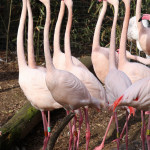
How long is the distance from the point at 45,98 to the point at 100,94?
0.50 meters

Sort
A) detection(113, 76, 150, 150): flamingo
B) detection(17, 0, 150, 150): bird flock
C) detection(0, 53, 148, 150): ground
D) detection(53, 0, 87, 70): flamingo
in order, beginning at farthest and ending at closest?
detection(0, 53, 148, 150): ground, detection(53, 0, 87, 70): flamingo, detection(17, 0, 150, 150): bird flock, detection(113, 76, 150, 150): flamingo

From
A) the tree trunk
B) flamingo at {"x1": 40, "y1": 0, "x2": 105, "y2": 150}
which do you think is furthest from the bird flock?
the tree trunk

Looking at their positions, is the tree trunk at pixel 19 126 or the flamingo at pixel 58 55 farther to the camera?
the flamingo at pixel 58 55

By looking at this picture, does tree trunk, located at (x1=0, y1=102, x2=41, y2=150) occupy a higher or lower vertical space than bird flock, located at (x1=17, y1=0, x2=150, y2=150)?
lower

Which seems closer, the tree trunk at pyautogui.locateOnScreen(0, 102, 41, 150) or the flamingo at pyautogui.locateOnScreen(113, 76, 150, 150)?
the flamingo at pyautogui.locateOnScreen(113, 76, 150, 150)

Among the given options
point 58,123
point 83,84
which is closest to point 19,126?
point 58,123

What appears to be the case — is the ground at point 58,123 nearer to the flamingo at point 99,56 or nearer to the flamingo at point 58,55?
the flamingo at point 99,56

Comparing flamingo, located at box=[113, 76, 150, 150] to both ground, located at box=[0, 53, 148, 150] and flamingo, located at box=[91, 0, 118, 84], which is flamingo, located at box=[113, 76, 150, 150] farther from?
flamingo, located at box=[91, 0, 118, 84]

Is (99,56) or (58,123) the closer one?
(99,56)

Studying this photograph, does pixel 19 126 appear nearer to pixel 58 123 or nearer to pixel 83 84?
pixel 58 123

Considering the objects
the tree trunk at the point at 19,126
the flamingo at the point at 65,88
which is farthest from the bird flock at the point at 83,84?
the tree trunk at the point at 19,126

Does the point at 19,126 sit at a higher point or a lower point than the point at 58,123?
higher

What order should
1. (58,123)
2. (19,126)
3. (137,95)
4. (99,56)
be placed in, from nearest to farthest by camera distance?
(137,95) < (19,126) < (99,56) < (58,123)

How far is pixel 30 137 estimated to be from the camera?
3.56 m
